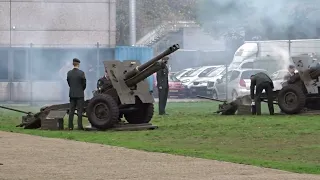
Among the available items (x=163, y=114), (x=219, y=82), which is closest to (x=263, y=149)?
(x=163, y=114)

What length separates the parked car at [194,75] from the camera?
5162cm

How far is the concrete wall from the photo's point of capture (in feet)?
122

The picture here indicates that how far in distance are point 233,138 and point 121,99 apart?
12.6ft

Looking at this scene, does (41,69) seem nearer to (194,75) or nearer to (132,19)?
(132,19)

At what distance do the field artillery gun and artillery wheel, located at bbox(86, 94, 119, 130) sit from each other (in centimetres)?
719

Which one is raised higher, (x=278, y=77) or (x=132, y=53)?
(x=132, y=53)

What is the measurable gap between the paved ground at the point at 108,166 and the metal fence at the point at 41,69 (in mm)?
20623

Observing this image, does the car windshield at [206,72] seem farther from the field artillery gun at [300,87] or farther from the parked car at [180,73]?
the field artillery gun at [300,87]

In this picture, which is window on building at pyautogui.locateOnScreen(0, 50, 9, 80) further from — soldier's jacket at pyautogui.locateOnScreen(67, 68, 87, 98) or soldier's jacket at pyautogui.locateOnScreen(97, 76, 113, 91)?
soldier's jacket at pyautogui.locateOnScreen(67, 68, 87, 98)

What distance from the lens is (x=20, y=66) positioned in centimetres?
4197

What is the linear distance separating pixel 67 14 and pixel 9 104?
4681mm

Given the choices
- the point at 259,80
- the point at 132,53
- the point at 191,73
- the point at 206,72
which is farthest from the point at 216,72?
the point at 259,80

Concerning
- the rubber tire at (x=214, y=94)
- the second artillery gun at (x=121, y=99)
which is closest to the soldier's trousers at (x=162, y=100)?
the second artillery gun at (x=121, y=99)

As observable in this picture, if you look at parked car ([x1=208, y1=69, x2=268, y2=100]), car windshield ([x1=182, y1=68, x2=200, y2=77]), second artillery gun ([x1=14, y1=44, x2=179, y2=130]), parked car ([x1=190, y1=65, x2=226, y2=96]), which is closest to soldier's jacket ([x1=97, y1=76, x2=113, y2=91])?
second artillery gun ([x1=14, y1=44, x2=179, y2=130])
